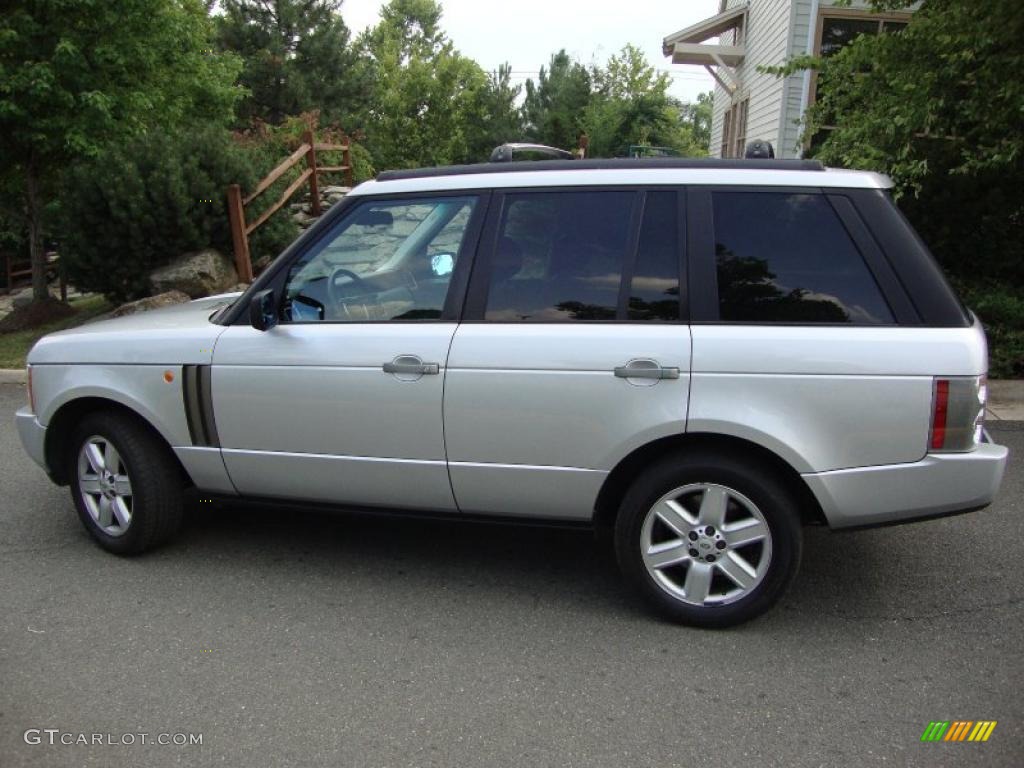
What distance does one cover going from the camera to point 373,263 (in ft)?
12.6

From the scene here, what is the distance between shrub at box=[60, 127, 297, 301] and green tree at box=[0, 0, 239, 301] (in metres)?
0.45

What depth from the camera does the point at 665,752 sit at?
2684 mm

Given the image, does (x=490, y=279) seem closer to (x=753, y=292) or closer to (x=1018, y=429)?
(x=753, y=292)

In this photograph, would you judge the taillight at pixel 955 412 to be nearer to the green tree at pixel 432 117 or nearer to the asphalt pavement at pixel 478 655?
the asphalt pavement at pixel 478 655

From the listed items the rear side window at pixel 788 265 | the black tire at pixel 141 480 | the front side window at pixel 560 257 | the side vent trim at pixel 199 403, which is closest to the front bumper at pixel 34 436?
the black tire at pixel 141 480

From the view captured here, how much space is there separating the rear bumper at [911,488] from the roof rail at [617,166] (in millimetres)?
1198

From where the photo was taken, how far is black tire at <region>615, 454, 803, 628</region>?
324 centimetres

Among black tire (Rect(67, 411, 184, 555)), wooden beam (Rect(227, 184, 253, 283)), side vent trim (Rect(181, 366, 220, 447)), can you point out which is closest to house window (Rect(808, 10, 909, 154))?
wooden beam (Rect(227, 184, 253, 283))

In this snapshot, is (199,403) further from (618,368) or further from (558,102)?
(558,102)

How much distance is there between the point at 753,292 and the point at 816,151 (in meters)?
5.91

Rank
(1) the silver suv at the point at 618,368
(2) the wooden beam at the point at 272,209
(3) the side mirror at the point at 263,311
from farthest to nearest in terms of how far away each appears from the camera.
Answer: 1. (2) the wooden beam at the point at 272,209
2. (3) the side mirror at the point at 263,311
3. (1) the silver suv at the point at 618,368

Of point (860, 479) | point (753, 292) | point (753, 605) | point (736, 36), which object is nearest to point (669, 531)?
point (753, 605)

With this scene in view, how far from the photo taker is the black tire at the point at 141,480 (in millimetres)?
4008

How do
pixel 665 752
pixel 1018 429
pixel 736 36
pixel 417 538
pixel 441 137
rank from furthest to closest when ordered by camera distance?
1. pixel 441 137
2. pixel 736 36
3. pixel 1018 429
4. pixel 417 538
5. pixel 665 752
